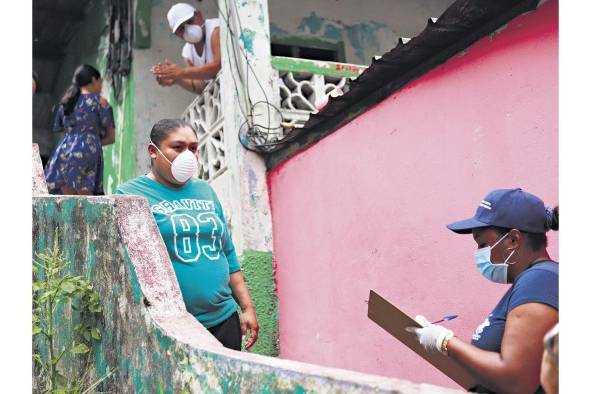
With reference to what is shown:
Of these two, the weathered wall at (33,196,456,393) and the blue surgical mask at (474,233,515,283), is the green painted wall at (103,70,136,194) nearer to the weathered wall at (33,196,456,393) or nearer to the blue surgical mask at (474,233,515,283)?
the weathered wall at (33,196,456,393)

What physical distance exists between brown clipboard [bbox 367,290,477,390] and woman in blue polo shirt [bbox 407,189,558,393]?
2.2 inches

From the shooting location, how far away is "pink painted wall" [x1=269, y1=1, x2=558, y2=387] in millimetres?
4523

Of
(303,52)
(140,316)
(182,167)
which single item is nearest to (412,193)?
(182,167)

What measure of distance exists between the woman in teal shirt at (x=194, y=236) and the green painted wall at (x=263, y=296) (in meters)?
2.46

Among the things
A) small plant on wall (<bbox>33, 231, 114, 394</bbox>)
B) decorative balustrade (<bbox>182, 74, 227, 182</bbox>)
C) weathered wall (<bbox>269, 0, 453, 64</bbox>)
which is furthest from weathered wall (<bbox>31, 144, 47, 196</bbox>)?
weathered wall (<bbox>269, 0, 453, 64</bbox>)

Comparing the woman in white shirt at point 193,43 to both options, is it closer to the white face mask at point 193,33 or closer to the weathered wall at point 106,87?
the white face mask at point 193,33

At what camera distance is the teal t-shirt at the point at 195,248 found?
14.1 ft

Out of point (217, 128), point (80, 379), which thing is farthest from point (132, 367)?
point (217, 128)

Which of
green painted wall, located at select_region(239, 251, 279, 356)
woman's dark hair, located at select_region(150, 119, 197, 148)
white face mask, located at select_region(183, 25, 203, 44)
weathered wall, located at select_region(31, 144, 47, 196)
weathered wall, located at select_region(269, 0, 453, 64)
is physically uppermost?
weathered wall, located at select_region(269, 0, 453, 64)

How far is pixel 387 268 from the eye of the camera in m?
5.68

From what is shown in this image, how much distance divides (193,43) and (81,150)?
4.86 ft

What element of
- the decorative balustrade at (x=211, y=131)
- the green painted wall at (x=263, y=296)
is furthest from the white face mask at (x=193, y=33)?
the green painted wall at (x=263, y=296)

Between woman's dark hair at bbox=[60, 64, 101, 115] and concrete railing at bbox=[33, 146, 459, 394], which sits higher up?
woman's dark hair at bbox=[60, 64, 101, 115]

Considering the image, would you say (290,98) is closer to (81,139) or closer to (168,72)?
(168,72)
